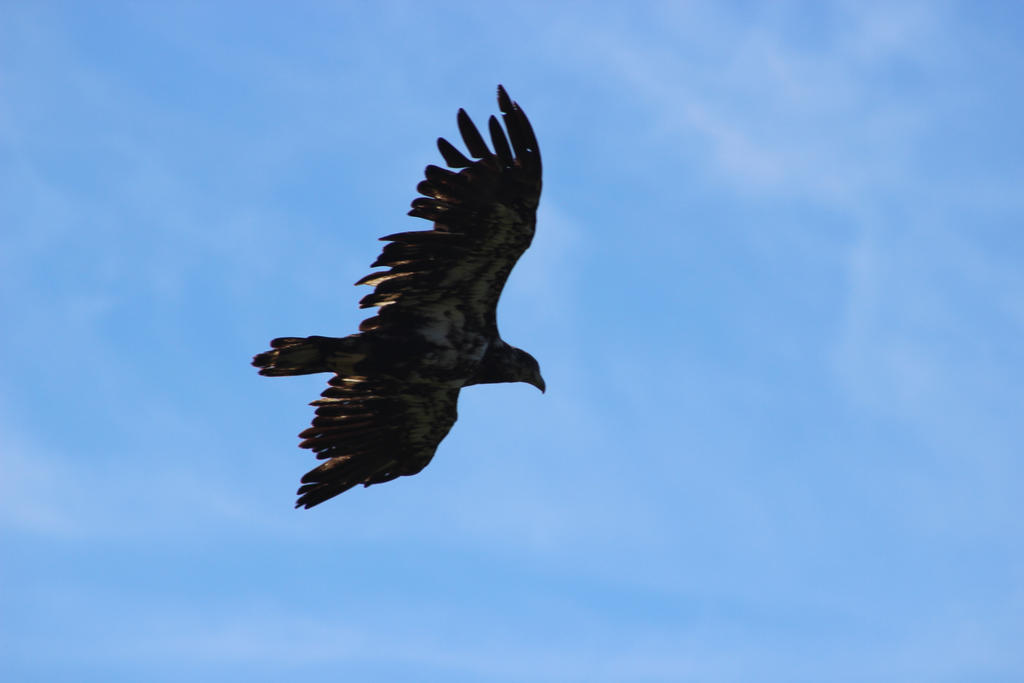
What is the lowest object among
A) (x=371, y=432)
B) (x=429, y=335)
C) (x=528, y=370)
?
(x=371, y=432)

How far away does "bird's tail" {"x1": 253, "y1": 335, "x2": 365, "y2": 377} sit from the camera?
11.6 m

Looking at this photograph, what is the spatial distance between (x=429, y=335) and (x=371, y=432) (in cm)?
185

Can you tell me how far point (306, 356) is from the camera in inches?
463

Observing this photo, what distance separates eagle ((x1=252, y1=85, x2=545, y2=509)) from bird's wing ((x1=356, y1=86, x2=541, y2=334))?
1cm

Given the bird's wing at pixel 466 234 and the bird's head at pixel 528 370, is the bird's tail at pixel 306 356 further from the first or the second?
the bird's head at pixel 528 370

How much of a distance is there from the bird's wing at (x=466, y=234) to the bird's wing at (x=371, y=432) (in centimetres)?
128

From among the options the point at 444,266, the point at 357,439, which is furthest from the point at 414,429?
the point at 444,266

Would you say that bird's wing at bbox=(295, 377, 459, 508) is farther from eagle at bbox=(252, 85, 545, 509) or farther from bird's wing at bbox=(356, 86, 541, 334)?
bird's wing at bbox=(356, 86, 541, 334)

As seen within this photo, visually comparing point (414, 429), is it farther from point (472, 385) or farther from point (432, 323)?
point (432, 323)

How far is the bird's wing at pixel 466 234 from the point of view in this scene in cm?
1150

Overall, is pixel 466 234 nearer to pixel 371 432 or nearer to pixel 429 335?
pixel 429 335

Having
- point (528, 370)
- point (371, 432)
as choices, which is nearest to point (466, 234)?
point (528, 370)

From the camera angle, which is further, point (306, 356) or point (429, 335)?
point (429, 335)

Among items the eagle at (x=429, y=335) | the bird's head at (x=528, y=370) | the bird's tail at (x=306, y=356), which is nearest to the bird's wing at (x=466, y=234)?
the eagle at (x=429, y=335)
